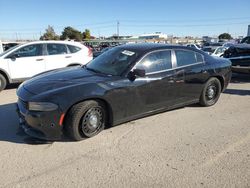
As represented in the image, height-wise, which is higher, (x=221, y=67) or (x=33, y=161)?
(x=221, y=67)

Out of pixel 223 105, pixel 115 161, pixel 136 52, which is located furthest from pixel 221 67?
pixel 115 161

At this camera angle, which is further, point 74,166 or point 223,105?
point 223,105

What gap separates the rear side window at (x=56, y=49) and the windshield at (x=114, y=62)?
3.86 metres

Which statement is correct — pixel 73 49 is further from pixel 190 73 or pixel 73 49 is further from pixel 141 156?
pixel 141 156

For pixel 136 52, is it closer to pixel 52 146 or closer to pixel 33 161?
pixel 52 146

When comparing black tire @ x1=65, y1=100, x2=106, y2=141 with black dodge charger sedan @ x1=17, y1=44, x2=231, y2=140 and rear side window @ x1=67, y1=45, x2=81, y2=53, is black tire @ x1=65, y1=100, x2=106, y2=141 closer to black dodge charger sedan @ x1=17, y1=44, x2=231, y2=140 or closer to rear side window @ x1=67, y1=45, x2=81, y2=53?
black dodge charger sedan @ x1=17, y1=44, x2=231, y2=140

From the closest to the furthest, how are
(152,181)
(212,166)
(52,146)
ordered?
(152,181)
(212,166)
(52,146)

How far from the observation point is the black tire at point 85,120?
12.3 ft

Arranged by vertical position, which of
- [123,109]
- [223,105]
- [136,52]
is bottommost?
[223,105]

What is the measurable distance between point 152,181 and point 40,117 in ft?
6.04

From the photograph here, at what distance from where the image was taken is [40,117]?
359cm

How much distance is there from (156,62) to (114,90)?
1136 mm

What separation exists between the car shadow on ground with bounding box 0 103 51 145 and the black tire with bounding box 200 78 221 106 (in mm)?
3596

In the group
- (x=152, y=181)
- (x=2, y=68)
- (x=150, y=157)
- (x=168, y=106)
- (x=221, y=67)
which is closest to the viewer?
(x=152, y=181)
